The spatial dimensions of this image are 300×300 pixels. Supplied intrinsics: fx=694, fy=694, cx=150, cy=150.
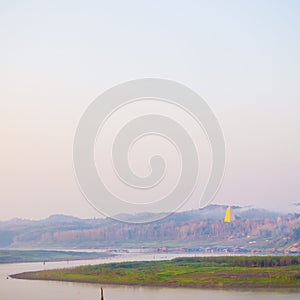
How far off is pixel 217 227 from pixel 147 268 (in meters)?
26.6

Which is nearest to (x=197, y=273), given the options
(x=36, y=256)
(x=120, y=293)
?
(x=120, y=293)

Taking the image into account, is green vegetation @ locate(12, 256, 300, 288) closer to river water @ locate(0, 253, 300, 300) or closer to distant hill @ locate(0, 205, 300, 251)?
river water @ locate(0, 253, 300, 300)

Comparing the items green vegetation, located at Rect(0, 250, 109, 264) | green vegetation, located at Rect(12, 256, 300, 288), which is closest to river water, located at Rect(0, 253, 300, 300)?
green vegetation, located at Rect(12, 256, 300, 288)

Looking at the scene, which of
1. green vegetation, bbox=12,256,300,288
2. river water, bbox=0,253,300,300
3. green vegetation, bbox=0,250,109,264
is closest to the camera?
river water, bbox=0,253,300,300

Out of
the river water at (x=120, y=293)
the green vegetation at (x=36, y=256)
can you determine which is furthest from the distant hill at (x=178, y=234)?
the river water at (x=120, y=293)

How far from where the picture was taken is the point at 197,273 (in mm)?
24500

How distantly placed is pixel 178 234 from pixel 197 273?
91.7 ft

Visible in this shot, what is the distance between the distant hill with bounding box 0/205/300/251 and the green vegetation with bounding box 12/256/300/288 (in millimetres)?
18013

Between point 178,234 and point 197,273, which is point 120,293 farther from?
point 178,234

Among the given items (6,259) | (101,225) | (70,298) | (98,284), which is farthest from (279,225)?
(70,298)

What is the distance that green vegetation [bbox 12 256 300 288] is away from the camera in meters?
22.5

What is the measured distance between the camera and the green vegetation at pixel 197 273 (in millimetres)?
22469

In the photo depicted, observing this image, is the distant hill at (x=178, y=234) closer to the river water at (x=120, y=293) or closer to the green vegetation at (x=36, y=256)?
the green vegetation at (x=36, y=256)

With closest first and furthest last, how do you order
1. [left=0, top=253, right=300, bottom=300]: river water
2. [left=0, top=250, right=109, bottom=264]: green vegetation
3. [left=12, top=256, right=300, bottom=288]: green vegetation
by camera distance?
[left=0, top=253, right=300, bottom=300]: river water < [left=12, top=256, right=300, bottom=288]: green vegetation < [left=0, top=250, right=109, bottom=264]: green vegetation
